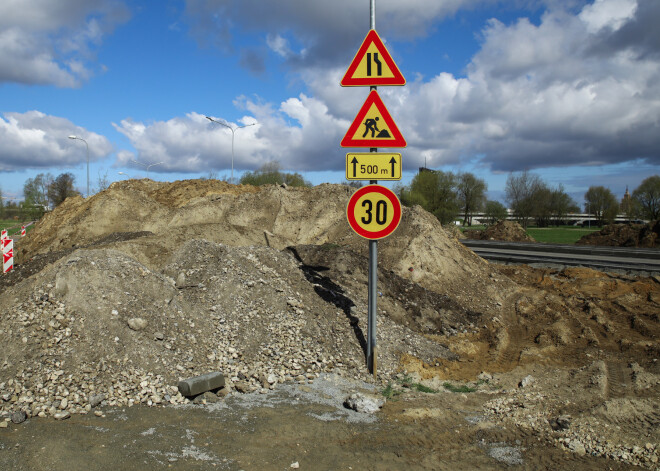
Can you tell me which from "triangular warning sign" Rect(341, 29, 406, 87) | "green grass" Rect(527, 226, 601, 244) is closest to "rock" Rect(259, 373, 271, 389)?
"triangular warning sign" Rect(341, 29, 406, 87)

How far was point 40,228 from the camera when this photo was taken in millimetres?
25188

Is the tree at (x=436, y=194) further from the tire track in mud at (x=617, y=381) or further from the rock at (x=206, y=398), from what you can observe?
the rock at (x=206, y=398)

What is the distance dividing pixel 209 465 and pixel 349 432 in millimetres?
1398

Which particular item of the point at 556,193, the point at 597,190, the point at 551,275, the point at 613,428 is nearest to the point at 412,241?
the point at 551,275

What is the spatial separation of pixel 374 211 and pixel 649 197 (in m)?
58.3

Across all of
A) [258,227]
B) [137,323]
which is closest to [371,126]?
[137,323]

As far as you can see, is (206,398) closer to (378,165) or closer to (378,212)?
(378,212)

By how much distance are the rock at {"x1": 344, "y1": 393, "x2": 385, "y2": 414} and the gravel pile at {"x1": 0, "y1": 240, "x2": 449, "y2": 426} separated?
0.80 m

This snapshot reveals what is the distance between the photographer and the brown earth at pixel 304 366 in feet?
14.5

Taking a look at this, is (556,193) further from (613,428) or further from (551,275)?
(613,428)

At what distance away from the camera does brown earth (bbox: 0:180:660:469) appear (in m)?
4.43

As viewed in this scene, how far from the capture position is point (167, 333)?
630 centimetres

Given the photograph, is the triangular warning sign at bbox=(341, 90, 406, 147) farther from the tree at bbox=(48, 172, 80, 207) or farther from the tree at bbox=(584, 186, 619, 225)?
the tree at bbox=(584, 186, 619, 225)

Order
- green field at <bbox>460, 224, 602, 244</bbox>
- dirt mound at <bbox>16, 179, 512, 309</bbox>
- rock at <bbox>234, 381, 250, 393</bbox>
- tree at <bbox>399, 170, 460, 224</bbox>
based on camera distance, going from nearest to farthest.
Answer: rock at <bbox>234, 381, 250, 393</bbox> < dirt mound at <bbox>16, 179, 512, 309</bbox> < green field at <bbox>460, 224, 602, 244</bbox> < tree at <bbox>399, 170, 460, 224</bbox>
